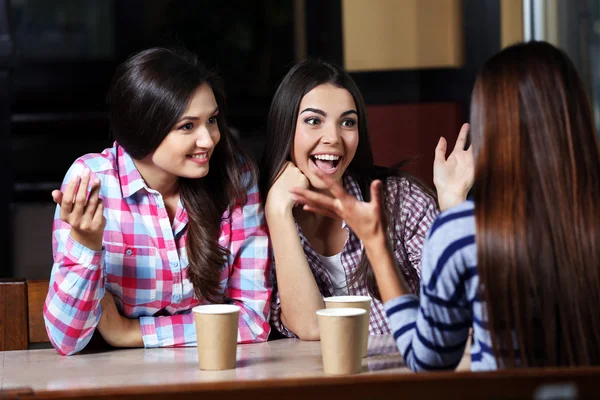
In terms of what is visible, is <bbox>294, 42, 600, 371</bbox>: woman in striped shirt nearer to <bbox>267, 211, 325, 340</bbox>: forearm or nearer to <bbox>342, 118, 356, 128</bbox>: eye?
<bbox>267, 211, 325, 340</bbox>: forearm

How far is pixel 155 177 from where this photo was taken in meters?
1.72

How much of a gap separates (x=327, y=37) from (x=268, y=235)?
250 cm

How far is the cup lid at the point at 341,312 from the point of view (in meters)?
1.21

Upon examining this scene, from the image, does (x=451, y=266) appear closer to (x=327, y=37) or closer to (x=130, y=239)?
(x=130, y=239)

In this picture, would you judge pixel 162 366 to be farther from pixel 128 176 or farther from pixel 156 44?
pixel 156 44

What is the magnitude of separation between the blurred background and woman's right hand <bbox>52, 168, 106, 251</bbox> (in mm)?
2592

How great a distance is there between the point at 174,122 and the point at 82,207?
1.15ft

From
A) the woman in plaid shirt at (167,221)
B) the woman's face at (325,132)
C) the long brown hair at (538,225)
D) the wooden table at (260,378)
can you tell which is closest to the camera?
the wooden table at (260,378)

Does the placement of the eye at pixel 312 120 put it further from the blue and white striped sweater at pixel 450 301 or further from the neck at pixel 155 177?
the blue and white striped sweater at pixel 450 301

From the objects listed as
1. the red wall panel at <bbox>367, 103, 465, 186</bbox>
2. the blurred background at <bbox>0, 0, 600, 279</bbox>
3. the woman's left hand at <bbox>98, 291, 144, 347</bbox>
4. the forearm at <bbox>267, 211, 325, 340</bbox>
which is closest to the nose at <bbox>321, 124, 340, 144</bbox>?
the forearm at <bbox>267, 211, 325, 340</bbox>

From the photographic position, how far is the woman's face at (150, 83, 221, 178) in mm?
1634

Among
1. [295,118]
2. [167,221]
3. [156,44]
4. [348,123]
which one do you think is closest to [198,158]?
[167,221]

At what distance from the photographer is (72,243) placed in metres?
1.44

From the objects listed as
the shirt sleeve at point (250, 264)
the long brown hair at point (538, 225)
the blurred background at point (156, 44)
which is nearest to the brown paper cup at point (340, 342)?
the long brown hair at point (538, 225)
